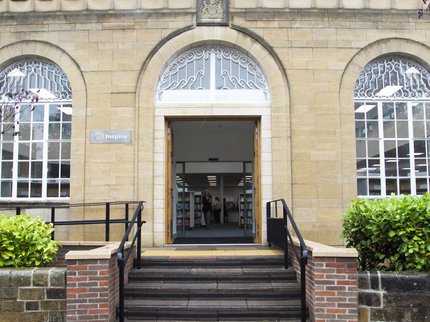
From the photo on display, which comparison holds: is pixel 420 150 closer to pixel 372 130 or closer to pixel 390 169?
pixel 390 169

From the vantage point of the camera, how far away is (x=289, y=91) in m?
9.82

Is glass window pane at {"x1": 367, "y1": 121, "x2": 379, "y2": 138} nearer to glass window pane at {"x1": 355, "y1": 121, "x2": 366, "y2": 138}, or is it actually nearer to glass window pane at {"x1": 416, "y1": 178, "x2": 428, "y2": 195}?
glass window pane at {"x1": 355, "y1": 121, "x2": 366, "y2": 138}

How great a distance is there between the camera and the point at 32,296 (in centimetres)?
604

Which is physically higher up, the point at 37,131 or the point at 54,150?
the point at 37,131

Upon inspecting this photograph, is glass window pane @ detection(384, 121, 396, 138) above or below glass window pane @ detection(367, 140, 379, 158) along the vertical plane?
above

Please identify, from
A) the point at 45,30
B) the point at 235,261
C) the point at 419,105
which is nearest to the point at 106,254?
A: the point at 235,261

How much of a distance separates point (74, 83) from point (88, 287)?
5449 millimetres

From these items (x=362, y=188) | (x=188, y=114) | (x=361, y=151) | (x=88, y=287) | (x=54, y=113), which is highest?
(x=54, y=113)

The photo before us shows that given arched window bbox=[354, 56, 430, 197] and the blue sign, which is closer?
the blue sign

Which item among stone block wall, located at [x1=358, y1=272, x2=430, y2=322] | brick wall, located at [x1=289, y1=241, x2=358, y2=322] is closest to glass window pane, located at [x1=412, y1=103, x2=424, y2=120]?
stone block wall, located at [x1=358, y1=272, x2=430, y2=322]

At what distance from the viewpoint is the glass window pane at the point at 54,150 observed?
10086mm

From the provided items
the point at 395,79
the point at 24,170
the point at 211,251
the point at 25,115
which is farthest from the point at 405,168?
the point at 25,115

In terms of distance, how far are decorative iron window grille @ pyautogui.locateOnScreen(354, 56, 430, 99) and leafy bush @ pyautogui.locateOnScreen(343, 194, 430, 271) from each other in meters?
4.50

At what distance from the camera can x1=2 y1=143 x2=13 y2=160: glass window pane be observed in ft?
33.4
